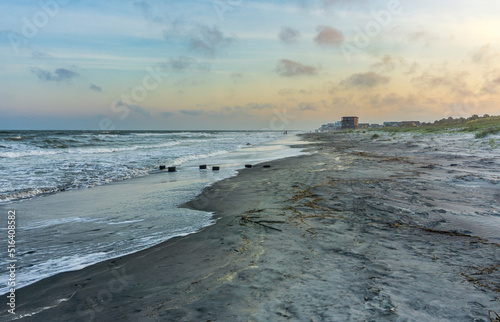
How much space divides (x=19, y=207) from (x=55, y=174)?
6078 millimetres

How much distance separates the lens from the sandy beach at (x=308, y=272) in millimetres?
2650

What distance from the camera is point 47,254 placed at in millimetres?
4418

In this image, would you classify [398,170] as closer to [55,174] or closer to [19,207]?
[19,207]

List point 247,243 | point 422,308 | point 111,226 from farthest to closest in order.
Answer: point 111,226
point 247,243
point 422,308

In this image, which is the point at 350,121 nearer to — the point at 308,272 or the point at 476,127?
the point at 476,127

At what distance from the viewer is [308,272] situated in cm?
334

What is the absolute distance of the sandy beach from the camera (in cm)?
265

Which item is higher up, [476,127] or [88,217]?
[476,127]

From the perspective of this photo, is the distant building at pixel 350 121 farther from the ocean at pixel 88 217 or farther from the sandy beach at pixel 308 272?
the sandy beach at pixel 308 272

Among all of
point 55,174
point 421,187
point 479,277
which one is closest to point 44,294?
point 479,277

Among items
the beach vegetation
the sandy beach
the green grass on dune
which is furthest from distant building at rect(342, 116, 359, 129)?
the sandy beach

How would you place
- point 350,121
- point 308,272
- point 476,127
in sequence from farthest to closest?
Result: point 350,121
point 476,127
point 308,272

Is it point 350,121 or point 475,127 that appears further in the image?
point 350,121

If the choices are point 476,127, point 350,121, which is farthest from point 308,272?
point 350,121
